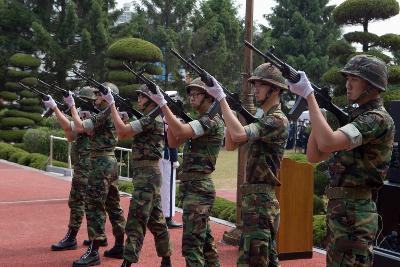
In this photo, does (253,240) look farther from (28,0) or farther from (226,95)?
(28,0)

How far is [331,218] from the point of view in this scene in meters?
3.93

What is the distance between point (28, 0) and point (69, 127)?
85.0 feet

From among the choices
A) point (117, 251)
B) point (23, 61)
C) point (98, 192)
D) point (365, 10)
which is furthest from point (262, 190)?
point (23, 61)

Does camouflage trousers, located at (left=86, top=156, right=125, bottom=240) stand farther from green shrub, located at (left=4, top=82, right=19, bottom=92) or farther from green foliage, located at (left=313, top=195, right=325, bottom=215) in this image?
green shrub, located at (left=4, top=82, right=19, bottom=92)

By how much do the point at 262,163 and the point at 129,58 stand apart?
14.5 meters

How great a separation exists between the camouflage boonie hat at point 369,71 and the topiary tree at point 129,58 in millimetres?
14028

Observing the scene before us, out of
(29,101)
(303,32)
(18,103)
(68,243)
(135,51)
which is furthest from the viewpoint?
(303,32)

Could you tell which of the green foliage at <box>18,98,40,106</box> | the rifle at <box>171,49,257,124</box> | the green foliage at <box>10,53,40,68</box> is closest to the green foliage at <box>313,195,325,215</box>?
the rifle at <box>171,49,257,124</box>

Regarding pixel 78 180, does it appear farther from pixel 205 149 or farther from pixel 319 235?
pixel 319 235

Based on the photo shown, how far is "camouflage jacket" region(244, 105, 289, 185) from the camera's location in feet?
14.8

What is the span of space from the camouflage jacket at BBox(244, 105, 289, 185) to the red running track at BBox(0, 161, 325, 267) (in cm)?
262

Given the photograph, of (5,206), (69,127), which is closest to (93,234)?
(69,127)

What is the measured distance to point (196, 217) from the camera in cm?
510

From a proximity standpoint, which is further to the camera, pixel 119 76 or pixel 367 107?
pixel 119 76
